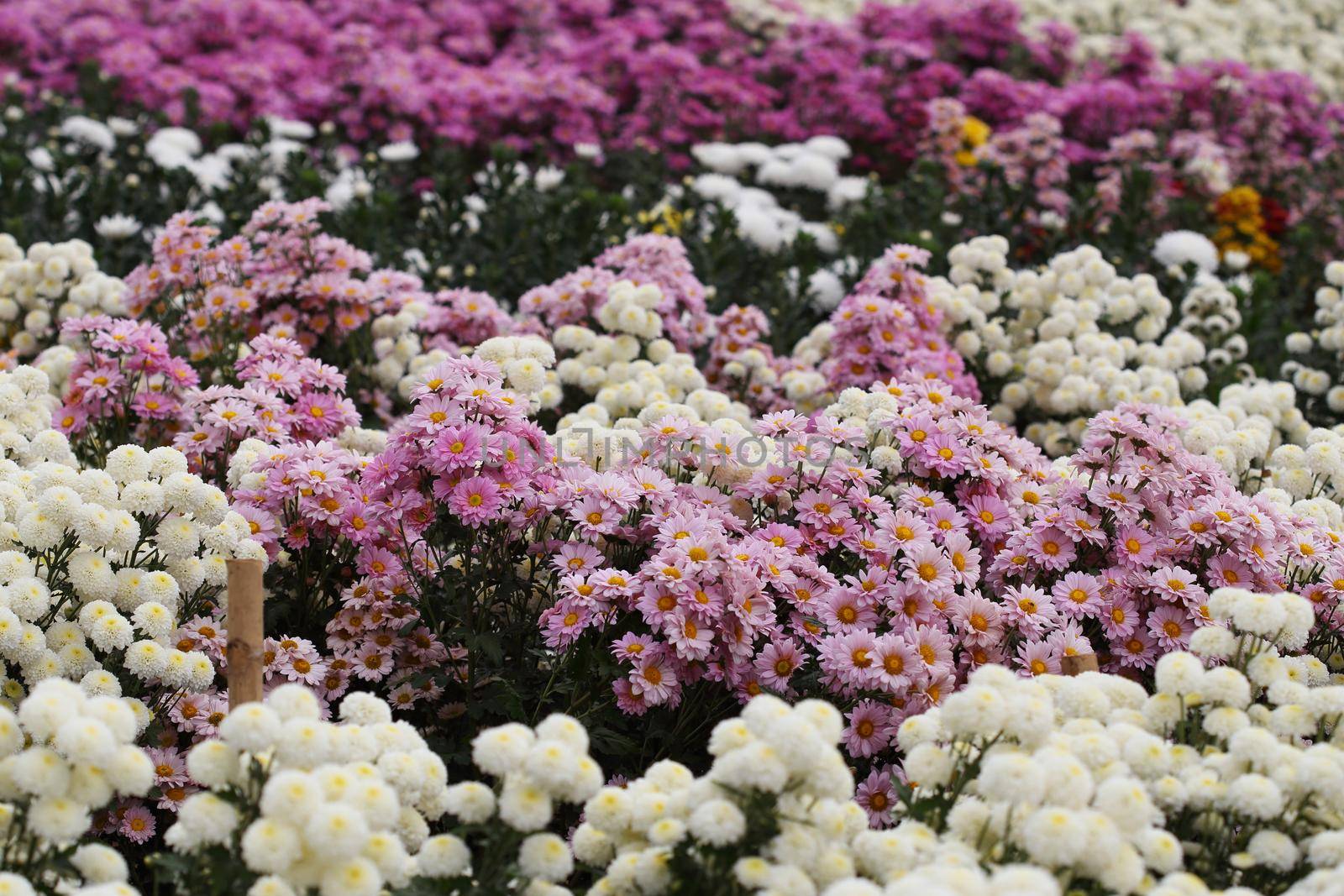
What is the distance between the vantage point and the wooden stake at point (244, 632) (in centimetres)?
251

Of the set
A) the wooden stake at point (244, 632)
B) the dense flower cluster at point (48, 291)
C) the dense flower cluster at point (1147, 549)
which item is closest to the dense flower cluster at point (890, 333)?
the dense flower cluster at point (1147, 549)

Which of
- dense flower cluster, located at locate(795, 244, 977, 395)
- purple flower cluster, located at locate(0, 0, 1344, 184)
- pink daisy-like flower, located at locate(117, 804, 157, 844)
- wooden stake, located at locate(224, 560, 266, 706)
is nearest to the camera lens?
wooden stake, located at locate(224, 560, 266, 706)

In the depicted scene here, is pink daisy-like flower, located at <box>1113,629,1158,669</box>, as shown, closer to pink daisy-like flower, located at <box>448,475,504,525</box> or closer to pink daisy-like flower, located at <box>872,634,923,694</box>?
pink daisy-like flower, located at <box>872,634,923,694</box>

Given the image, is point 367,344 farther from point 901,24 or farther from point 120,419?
point 901,24

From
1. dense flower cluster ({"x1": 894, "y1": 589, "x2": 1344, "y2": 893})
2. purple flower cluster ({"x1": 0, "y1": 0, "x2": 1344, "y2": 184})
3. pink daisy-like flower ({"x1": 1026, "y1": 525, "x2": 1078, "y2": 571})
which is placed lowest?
purple flower cluster ({"x1": 0, "y1": 0, "x2": 1344, "y2": 184})

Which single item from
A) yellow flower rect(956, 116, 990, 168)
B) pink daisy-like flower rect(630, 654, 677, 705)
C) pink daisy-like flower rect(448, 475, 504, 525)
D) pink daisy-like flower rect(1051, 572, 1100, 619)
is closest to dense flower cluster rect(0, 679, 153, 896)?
pink daisy-like flower rect(448, 475, 504, 525)

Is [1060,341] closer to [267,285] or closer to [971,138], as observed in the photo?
[267,285]

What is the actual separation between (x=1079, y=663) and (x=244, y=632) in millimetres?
1672

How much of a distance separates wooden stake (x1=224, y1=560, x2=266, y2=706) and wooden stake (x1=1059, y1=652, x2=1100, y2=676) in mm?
1622

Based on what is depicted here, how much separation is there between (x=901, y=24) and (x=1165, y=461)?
21.2 feet

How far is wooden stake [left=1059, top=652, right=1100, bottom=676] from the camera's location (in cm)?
279

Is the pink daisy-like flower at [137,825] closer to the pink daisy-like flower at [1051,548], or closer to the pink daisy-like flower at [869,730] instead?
the pink daisy-like flower at [869,730]

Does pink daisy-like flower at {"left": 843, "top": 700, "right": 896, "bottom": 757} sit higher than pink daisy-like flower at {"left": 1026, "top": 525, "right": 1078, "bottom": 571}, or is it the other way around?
pink daisy-like flower at {"left": 1026, "top": 525, "right": 1078, "bottom": 571}

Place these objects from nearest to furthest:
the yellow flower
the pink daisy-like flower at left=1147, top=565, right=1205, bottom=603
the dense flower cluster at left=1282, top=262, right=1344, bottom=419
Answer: the pink daisy-like flower at left=1147, top=565, right=1205, bottom=603 → the dense flower cluster at left=1282, top=262, right=1344, bottom=419 → the yellow flower
